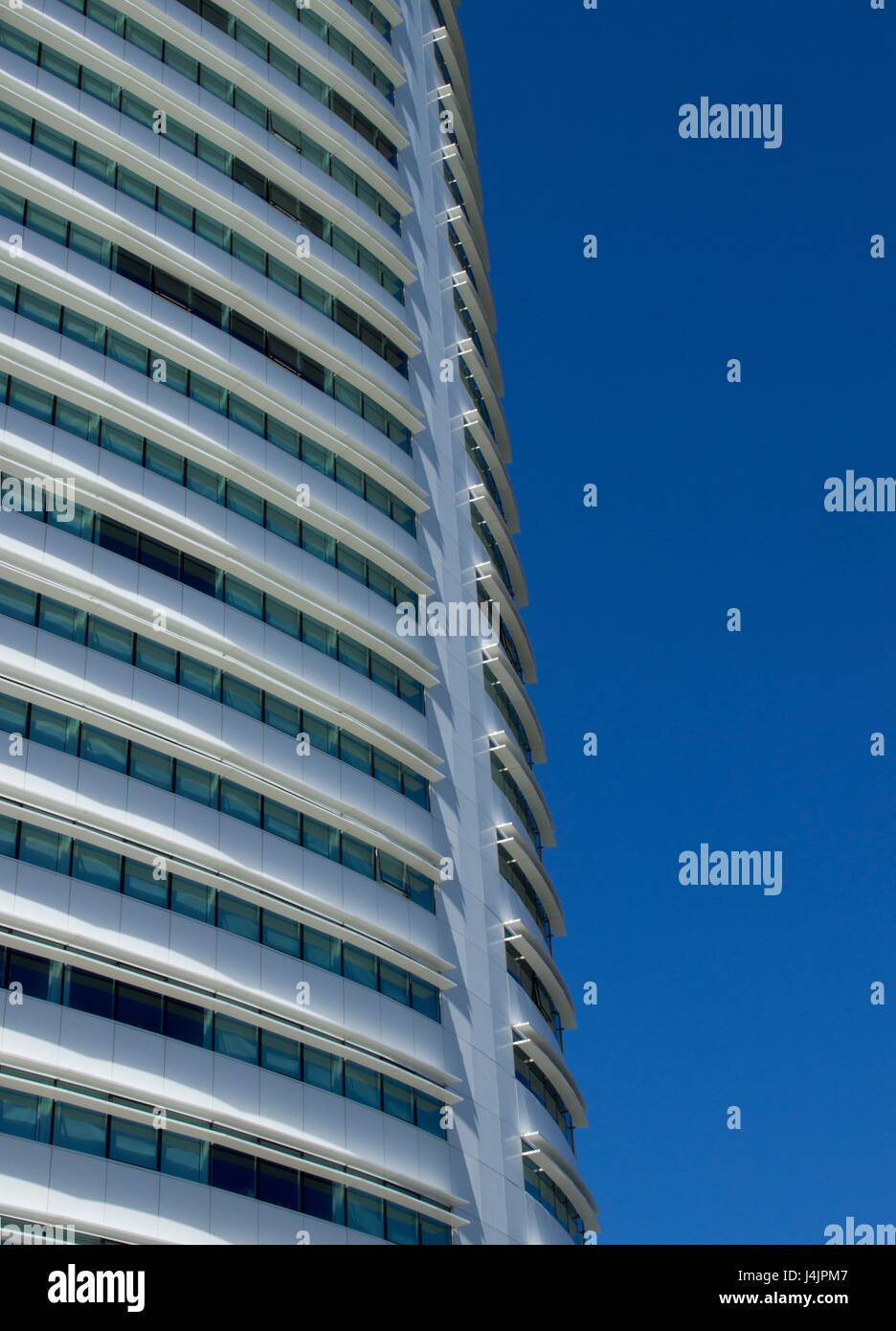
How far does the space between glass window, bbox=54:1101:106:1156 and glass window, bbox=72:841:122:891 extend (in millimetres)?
4701

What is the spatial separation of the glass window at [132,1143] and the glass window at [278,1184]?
2952 mm

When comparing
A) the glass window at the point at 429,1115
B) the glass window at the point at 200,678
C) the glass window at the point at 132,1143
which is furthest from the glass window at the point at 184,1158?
the glass window at the point at 200,678

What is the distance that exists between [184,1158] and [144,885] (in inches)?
224

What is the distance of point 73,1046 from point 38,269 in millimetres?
18220

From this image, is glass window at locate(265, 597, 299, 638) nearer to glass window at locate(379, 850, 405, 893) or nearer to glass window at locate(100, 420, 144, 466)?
glass window at locate(100, 420, 144, 466)

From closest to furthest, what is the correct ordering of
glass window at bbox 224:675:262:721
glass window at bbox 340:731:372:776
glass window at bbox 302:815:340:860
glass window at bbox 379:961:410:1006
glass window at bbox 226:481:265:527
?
1. glass window at bbox 224:675:262:721
2. glass window at bbox 302:815:340:860
3. glass window at bbox 379:961:410:1006
4. glass window at bbox 226:481:265:527
5. glass window at bbox 340:731:372:776

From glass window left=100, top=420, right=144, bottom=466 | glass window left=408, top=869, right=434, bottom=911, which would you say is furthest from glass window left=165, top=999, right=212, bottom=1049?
glass window left=100, top=420, right=144, bottom=466

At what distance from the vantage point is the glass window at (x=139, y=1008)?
34.4m

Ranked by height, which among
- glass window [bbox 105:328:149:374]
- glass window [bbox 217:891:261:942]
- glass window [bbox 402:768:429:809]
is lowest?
glass window [bbox 217:891:261:942]

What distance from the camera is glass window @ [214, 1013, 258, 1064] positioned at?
36125mm

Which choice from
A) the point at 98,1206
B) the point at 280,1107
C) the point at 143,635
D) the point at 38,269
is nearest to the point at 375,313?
the point at 38,269
